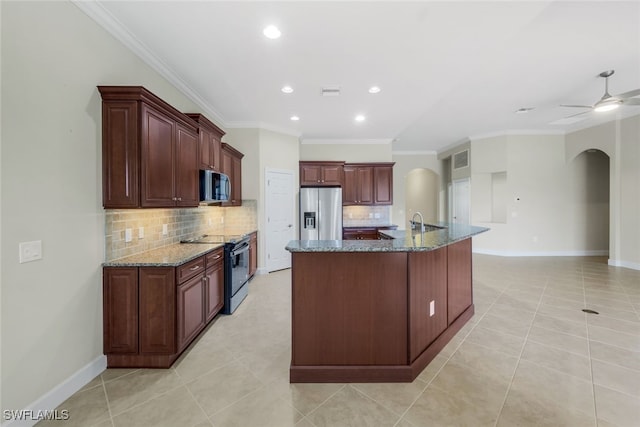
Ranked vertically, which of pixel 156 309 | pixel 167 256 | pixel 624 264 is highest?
pixel 167 256

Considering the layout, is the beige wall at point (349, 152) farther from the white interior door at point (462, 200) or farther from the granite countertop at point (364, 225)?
the white interior door at point (462, 200)

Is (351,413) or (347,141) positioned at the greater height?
(347,141)

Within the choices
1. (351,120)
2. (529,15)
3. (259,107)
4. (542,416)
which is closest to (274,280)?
(259,107)

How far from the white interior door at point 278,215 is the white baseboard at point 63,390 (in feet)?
10.4

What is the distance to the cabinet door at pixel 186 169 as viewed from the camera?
8.85ft

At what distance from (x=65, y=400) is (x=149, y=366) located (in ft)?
1.66

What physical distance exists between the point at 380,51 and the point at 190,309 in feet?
10.4

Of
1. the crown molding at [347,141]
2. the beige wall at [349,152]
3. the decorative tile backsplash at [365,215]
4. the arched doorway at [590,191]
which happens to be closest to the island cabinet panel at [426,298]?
the decorative tile backsplash at [365,215]

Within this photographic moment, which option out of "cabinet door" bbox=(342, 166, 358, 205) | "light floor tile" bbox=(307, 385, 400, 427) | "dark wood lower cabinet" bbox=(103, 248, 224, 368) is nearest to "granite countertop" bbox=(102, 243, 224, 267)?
"dark wood lower cabinet" bbox=(103, 248, 224, 368)

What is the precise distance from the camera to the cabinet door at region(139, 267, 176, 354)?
2174mm

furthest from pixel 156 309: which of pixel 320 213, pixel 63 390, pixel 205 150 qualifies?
pixel 320 213

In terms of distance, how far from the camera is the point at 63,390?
1.82 metres

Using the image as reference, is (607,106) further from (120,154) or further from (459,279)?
(120,154)

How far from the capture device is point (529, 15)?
222cm
